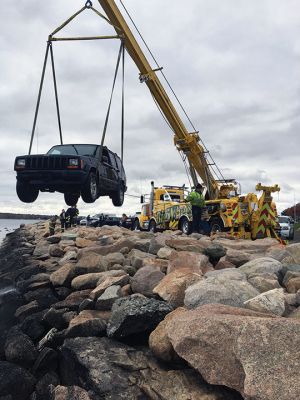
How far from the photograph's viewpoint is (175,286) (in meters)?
6.02

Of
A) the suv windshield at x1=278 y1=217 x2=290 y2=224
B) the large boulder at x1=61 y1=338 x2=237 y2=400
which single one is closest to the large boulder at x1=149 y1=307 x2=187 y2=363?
the large boulder at x1=61 y1=338 x2=237 y2=400

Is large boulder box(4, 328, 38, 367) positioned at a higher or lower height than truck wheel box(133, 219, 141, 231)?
lower

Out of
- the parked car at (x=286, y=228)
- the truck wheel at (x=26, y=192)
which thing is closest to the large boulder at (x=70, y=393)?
the truck wheel at (x=26, y=192)

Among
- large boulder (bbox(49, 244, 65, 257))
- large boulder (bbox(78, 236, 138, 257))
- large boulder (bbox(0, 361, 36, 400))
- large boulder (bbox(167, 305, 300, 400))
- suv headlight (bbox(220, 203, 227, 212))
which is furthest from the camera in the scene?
suv headlight (bbox(220, 203, 227, 212))

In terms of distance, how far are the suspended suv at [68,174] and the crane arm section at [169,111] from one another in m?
5.97

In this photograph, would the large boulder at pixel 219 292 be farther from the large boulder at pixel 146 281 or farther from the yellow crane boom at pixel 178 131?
the yellow crane boom at pixel 178 131

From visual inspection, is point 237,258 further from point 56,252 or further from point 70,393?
point 56,252

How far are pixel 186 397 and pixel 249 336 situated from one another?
88 cm

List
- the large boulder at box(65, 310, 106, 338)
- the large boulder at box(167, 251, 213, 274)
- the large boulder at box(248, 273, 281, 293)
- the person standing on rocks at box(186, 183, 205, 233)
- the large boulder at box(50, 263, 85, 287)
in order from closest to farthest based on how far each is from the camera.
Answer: the large boulder at box(65, 310, 106, 338), the large boulder at box(248, 273, 281, 293), the large boulder at box(167, 251, 213, 274), the large boulder at box(50, 263, 85, 287), the person standing on rocks at box(186, 183, 205, 233)

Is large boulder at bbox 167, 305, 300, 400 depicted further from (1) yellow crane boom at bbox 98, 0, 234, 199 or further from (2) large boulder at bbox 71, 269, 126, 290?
(1) yellow crane boom at bbox 98, 0, 234, 199

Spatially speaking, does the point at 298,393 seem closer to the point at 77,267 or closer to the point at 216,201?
the point at 77,267

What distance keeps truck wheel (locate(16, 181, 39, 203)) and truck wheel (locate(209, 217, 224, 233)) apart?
13301mm

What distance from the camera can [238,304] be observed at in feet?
17.5

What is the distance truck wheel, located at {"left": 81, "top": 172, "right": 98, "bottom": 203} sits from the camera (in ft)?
13.8
